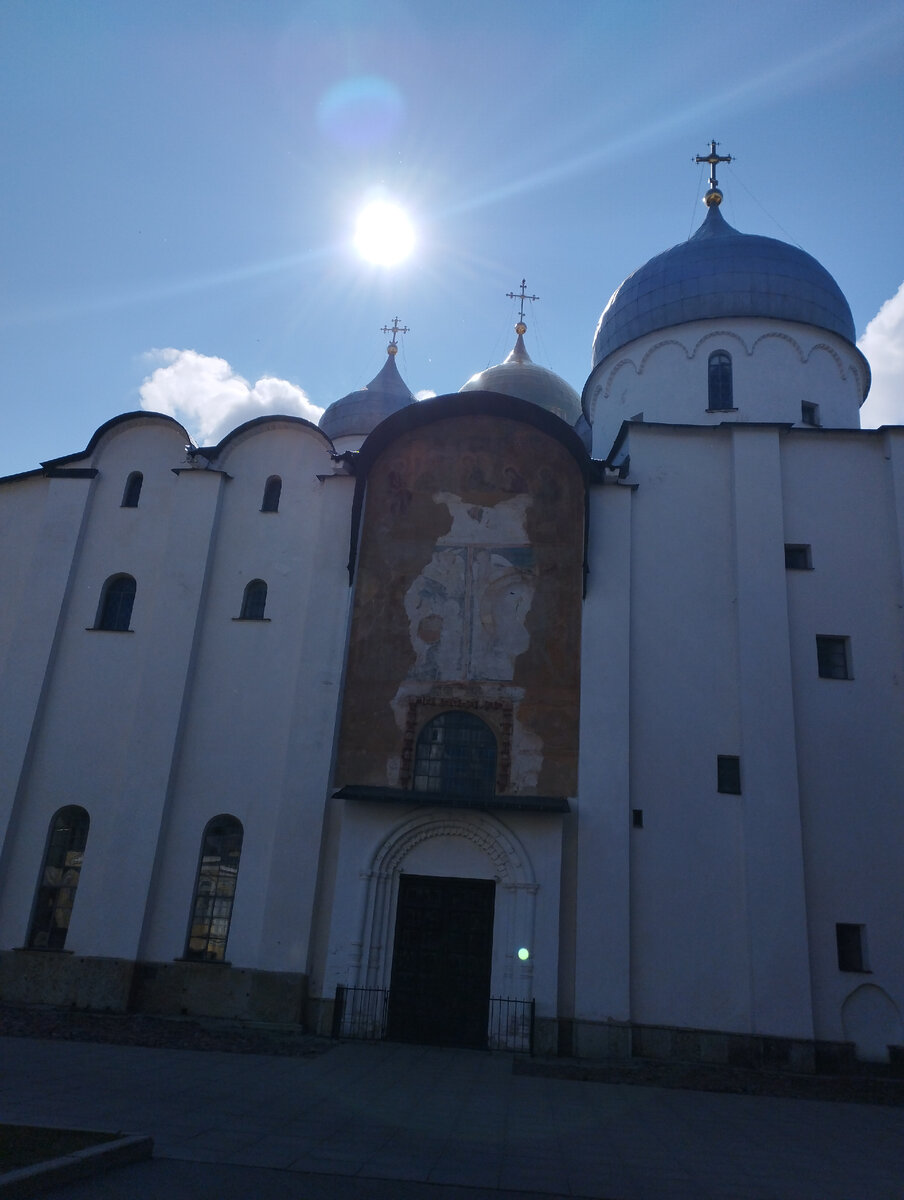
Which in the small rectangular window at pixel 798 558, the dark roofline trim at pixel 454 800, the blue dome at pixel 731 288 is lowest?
the dark roofline trim at pixel 454 800

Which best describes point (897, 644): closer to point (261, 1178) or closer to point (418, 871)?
point (418, 871)

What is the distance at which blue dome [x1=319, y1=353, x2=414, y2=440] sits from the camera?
86.9 feet

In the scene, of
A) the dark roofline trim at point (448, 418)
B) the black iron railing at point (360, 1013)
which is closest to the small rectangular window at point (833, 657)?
the dark roofline trim at point (448, 418)

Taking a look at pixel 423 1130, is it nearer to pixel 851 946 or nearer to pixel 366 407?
pixel 851 946

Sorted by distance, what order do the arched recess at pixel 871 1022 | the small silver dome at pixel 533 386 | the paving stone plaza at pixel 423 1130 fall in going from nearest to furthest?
the paving stone plaza at pixel 423 1130, the arched recess at pixel 871 1022, the small silver dome at pixel 533 386

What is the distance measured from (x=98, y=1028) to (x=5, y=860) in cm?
409

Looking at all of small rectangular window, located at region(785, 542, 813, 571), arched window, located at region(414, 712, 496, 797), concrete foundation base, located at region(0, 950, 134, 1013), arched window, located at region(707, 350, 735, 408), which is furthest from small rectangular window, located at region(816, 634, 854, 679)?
concrete foundation base, located at region(0, 950, 134, 1013)

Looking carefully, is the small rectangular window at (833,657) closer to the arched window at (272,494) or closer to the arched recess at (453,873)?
the arched recess at (453,873)

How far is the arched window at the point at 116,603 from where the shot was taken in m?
16.7

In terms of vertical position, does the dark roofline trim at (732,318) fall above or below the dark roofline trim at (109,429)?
above

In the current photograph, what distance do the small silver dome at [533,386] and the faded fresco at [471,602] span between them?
9.65 metres

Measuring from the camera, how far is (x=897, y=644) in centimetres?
1467

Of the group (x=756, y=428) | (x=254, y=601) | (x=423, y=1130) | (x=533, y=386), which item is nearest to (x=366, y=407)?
(x=533, y=386)

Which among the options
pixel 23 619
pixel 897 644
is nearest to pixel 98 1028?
pixel 23 619
